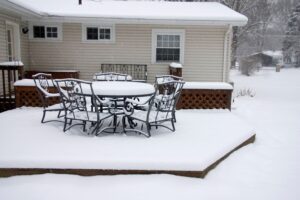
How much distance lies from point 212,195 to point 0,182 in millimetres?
2345

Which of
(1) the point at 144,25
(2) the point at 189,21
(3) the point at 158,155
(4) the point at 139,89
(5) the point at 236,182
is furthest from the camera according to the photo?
(1) the point at 144,25

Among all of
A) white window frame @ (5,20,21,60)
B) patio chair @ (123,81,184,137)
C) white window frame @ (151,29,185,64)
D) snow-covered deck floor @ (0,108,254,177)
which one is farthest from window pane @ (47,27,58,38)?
patio chair @ (123,81,184,137)

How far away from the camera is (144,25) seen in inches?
411

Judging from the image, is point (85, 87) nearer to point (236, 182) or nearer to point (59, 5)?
point (236, 182)

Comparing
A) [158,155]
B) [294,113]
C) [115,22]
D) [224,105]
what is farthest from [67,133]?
[294,113]

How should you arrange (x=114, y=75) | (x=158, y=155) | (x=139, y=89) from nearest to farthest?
(x=158, y=155) < (x=139, y=89) < (x=114, y=75)

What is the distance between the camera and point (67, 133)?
190 inches

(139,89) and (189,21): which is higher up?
(189,21)

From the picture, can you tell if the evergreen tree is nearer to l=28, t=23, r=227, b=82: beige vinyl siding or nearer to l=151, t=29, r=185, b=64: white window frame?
l=28, t=23, r=227, b=82: beige vinyl siding

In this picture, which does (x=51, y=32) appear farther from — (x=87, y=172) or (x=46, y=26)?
(x=87, y=172)

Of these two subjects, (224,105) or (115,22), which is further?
(115,22)

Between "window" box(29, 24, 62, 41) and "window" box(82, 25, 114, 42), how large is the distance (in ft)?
2.84

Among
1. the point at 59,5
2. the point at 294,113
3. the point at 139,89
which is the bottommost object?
the point at 294,113

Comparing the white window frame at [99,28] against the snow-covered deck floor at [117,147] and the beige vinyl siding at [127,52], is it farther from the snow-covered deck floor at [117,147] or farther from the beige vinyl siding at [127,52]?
the snow-covered deck floor at [117,147]
